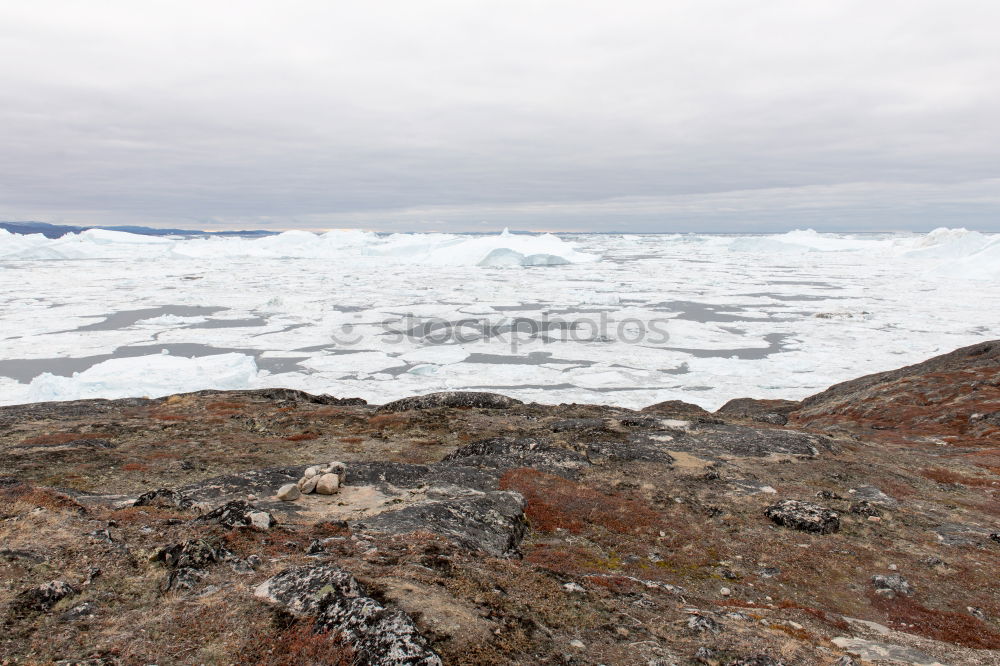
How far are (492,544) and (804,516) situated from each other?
577cm

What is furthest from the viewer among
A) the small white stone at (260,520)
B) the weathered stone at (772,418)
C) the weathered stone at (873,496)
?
the weathered stone at (772,418)

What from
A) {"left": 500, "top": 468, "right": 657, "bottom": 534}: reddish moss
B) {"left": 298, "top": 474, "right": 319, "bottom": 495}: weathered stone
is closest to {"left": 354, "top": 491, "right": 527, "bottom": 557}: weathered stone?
{"left": 500, "top": 468, "right": 657, "bottom": 534}: reddish moss

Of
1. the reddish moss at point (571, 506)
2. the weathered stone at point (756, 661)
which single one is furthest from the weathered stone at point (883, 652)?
the reddish moss at point (571, 506)

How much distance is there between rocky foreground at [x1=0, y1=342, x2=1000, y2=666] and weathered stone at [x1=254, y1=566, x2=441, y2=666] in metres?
0.02

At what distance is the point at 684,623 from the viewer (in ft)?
17.9

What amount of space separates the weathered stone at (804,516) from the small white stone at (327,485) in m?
7.58

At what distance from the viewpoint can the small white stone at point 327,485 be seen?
895cm

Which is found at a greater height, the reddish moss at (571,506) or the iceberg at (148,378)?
the reddish moss at (571,506)

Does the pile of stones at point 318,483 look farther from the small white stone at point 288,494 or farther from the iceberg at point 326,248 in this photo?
the iceberg at point 326,248

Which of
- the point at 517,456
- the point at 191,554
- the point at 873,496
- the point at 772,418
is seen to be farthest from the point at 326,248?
the point at 191,554

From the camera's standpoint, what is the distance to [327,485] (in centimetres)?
896

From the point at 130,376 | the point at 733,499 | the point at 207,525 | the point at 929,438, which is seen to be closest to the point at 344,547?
the point at 207,525

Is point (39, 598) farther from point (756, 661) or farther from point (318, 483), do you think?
point (756, 661)

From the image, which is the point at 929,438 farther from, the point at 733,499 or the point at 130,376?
the point at 130,376
